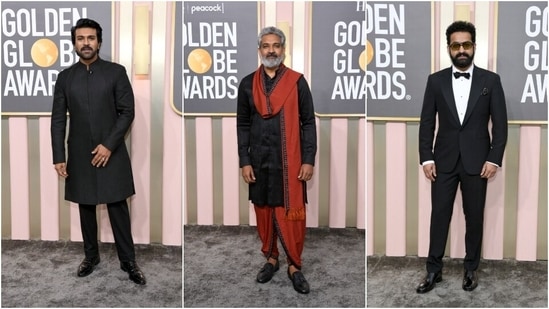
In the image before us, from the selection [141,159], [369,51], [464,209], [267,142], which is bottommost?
[464,209]

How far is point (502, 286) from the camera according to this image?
2670 millimetres

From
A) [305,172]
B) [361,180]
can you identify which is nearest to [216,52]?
[305,172]

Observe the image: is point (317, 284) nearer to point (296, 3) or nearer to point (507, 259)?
point (507, 259)

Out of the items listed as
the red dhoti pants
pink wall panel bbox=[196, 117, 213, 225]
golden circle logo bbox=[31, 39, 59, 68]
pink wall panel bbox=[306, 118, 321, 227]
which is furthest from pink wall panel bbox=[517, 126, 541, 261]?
golden circle logo bbox=[31, 39, 59, 68]

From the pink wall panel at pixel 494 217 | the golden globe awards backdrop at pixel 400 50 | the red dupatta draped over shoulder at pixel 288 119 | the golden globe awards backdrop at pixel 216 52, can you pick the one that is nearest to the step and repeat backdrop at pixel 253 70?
the golden globe awards backdrop at pixel 216 52

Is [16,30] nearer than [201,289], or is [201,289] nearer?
[201,289]

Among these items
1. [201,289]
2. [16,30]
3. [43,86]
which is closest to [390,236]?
[201,289]

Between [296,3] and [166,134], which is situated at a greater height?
[296,3]

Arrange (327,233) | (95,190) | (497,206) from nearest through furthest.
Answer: (95,190)
(497,206)
(327,233)

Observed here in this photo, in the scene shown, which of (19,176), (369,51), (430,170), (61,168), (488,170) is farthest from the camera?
(19,176)

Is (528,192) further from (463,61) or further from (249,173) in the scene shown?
(249,173)

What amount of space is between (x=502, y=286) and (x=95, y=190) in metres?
2.23

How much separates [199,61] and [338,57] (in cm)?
83

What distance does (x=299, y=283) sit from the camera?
8.50 ft
